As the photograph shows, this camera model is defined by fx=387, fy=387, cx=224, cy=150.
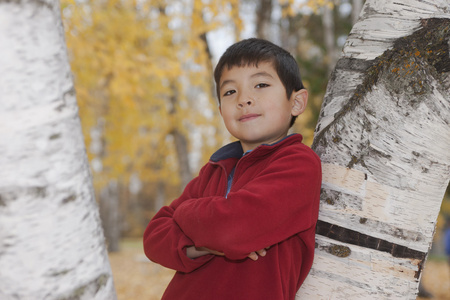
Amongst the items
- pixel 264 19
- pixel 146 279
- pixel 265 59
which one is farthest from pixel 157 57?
pixel 265 59

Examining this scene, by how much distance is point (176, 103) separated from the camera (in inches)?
333

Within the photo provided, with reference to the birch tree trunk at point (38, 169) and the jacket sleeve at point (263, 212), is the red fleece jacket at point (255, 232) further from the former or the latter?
the birch tree trunk at point (38, 169)

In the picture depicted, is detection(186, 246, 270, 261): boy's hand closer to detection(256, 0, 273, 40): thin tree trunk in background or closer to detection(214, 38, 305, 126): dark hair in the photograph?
detection(214, 38, 305, 126): dark hair

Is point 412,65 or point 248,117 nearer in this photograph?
point 412,65

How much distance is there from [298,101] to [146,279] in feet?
23.9

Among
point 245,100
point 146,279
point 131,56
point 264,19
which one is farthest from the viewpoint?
point 146,279

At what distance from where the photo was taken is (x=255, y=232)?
1.24 meters

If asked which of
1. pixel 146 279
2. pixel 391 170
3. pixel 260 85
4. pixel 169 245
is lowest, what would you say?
pixel 146 279

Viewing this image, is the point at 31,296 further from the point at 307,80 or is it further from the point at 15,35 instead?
the point at 307,80

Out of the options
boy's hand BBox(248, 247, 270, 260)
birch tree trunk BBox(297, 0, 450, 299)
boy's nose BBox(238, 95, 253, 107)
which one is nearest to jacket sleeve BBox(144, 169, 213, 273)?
boy's hand BBox(248, 247, 270, 260)

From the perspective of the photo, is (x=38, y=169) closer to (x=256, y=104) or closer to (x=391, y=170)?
(x=256, y=104)

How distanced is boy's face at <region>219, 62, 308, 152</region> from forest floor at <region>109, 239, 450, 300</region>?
570 cm

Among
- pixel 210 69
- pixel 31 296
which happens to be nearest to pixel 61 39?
pixel 31 296

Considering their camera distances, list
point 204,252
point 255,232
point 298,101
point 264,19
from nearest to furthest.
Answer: point 255,232
point 204,252
point 298,101
point 264,19
